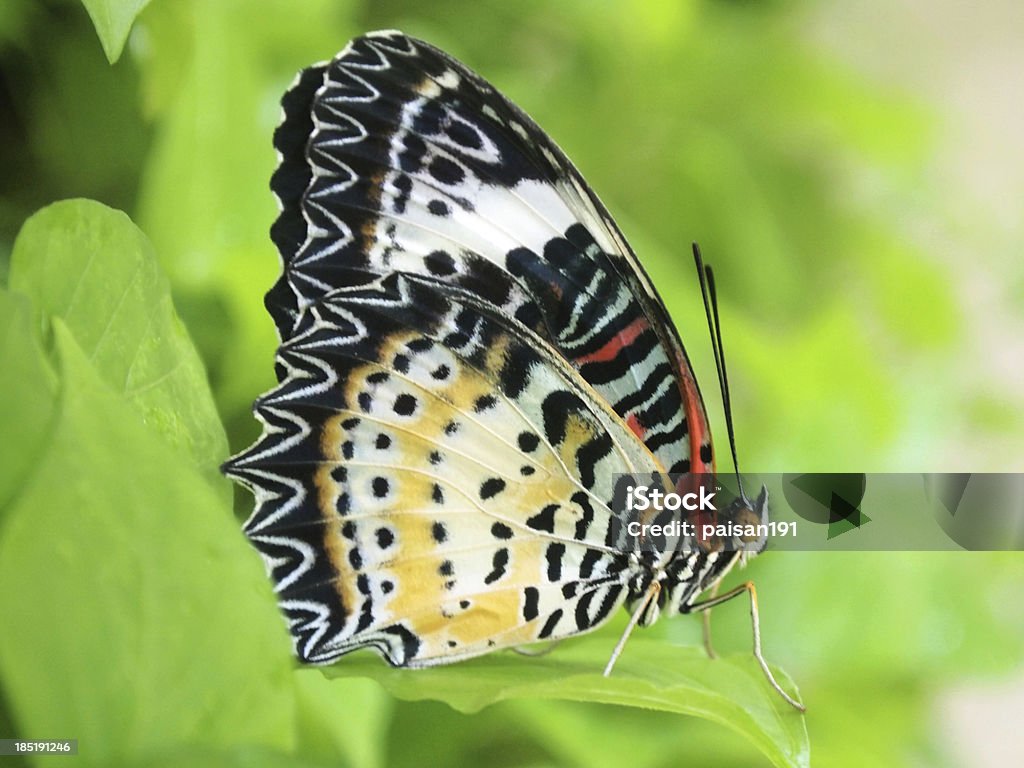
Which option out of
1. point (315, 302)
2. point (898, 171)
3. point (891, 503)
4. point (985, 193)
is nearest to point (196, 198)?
point (315, 302)

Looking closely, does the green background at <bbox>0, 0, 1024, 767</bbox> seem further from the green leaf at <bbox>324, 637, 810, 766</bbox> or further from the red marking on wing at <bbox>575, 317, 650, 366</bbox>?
the red marking on wing at <bbox>575, 317, 650, 366</bbox>

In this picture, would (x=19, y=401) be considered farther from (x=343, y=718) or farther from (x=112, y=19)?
(x=343, y=718)

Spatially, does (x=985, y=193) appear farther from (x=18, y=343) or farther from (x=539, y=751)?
(x=18, y=343)

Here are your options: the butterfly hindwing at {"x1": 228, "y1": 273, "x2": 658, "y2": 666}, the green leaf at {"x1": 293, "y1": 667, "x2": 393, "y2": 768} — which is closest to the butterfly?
the butterfly hindwing at {"x1": 228, "y1": 273, "x2": 658, "y2": 666}

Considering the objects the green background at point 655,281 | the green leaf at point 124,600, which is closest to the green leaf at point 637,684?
the green background at point 655,281

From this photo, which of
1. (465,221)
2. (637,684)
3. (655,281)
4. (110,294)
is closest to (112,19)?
(110,294)
